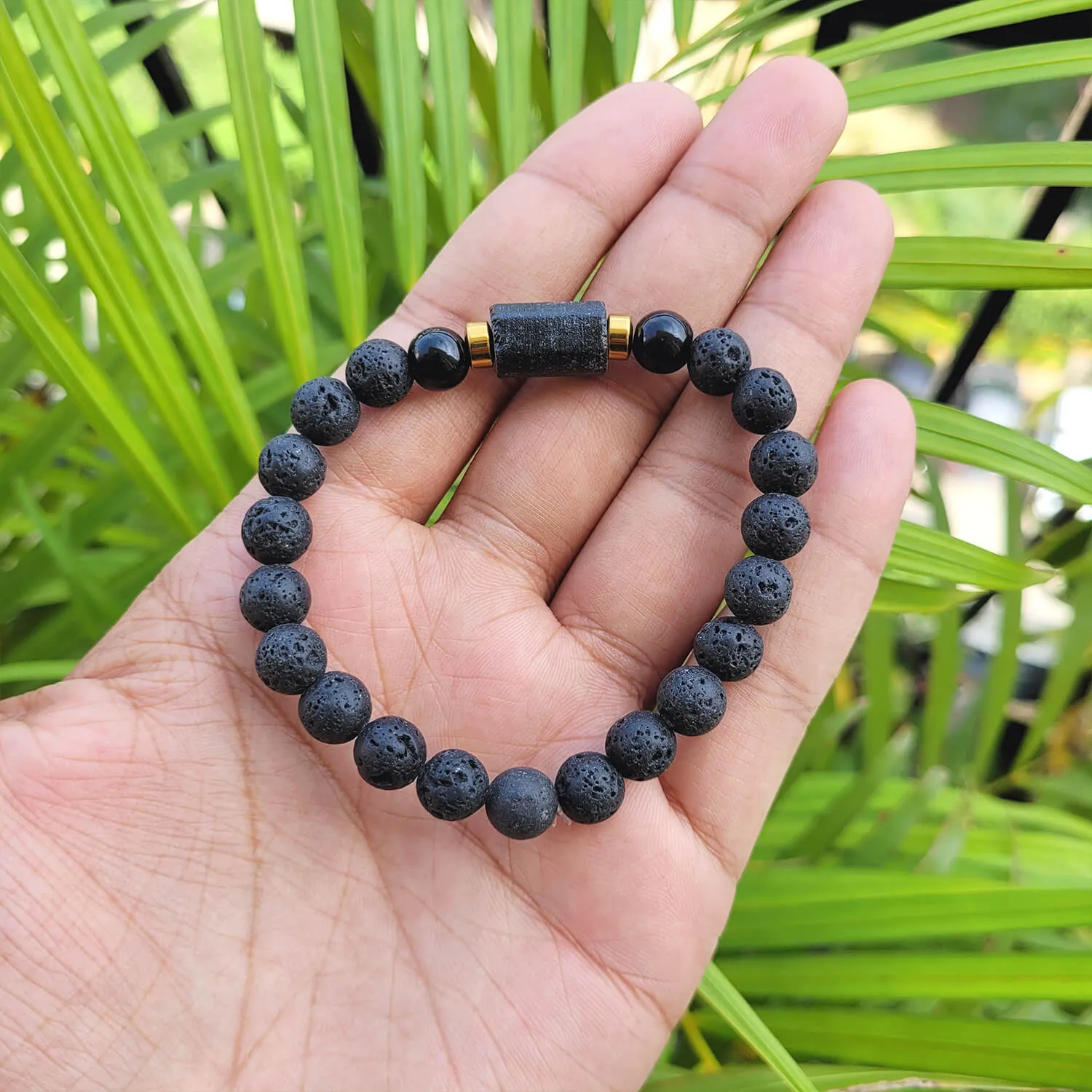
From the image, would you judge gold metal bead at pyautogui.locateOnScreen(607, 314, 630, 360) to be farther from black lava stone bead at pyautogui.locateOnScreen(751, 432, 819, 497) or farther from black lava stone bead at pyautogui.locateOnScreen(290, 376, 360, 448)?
black lava stone bead at pyautogui.locateOnScreen(290, 376, 360, 448)

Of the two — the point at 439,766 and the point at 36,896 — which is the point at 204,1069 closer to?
the point at 36,896

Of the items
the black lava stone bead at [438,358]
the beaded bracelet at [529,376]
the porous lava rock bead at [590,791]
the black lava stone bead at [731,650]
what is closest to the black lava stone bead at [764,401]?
the beaded bracelet at [529,376]

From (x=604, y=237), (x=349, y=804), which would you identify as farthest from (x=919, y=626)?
(x=349, y=804)

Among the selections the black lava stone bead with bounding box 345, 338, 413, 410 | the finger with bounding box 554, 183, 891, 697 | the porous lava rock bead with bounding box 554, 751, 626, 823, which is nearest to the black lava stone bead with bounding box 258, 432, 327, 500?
the black lava stone bead with bounding box 345, 338, 413, 410

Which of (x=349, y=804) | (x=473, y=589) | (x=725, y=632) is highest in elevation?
(x=725, y=632)

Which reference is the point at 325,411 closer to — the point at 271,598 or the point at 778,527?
the point at 271,598

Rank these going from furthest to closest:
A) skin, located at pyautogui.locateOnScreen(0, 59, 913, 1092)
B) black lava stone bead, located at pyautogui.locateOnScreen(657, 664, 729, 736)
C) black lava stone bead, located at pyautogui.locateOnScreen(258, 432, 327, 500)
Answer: black lava stone bead, located at pyautogui.locateOnScreen(258, 432, 327, 500), black lava stone bead, located at pyautogui.locateOnScreen(657, 664, 729, 736), skin, located at pyautogui.locateOnScreen(0, 59, 913, 1092)
